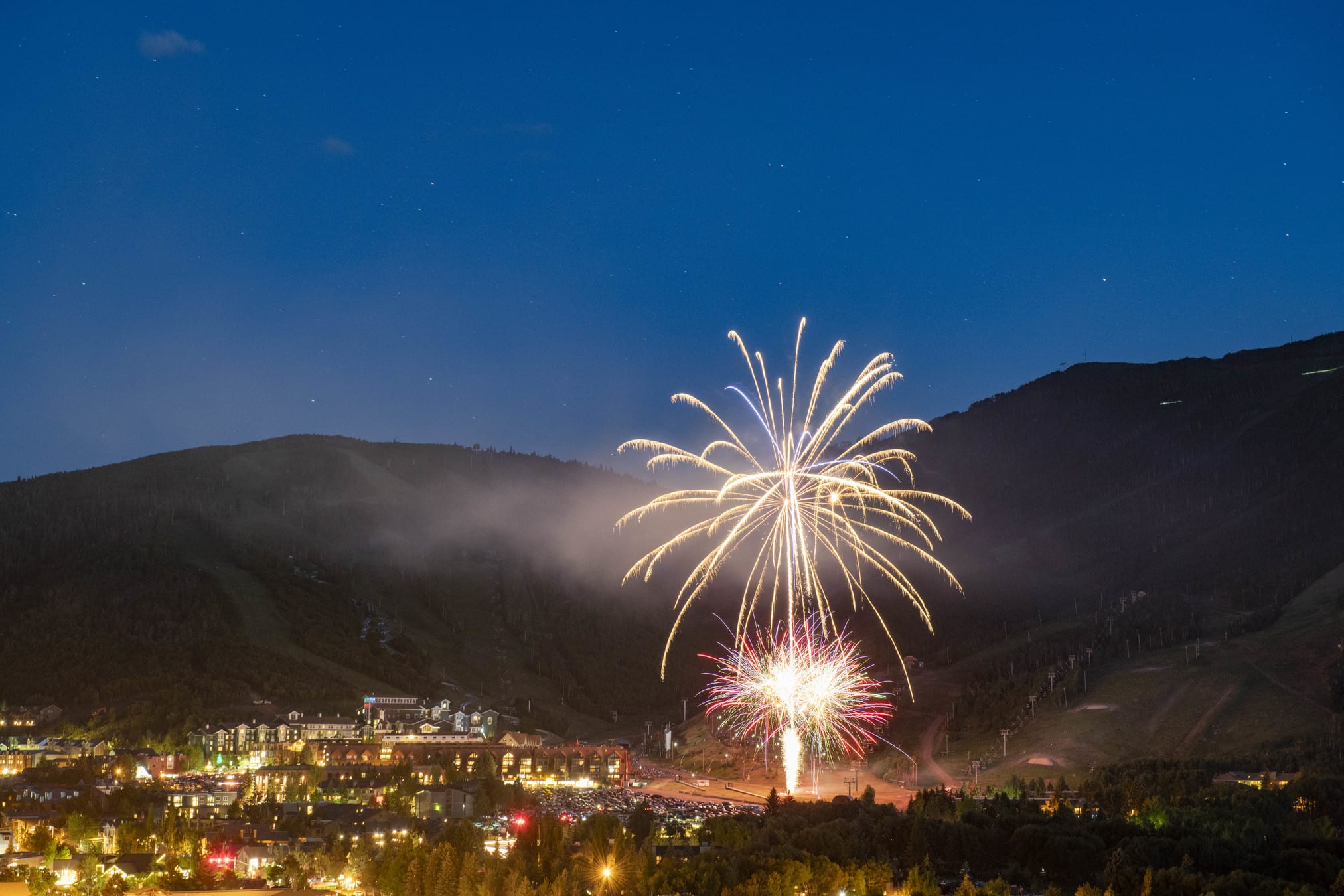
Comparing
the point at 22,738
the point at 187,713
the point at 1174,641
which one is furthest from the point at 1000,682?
the point at 22,738

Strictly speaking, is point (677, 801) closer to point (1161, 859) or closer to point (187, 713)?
point (1161, 859)

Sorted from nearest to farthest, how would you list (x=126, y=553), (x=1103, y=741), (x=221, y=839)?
(x=221, y=839), (x=1103, y=741), (x=126, y=553)

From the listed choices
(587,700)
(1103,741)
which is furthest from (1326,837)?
(587,700)

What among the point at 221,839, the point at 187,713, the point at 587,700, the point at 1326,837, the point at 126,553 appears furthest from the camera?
the point at 587,700

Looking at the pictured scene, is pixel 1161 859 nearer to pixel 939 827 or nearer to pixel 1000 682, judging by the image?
pixel 939 827

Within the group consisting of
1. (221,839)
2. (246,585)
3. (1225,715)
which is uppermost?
(246,585)

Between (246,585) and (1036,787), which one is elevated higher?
(246,585)

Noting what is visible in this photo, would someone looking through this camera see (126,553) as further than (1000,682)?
Yes
